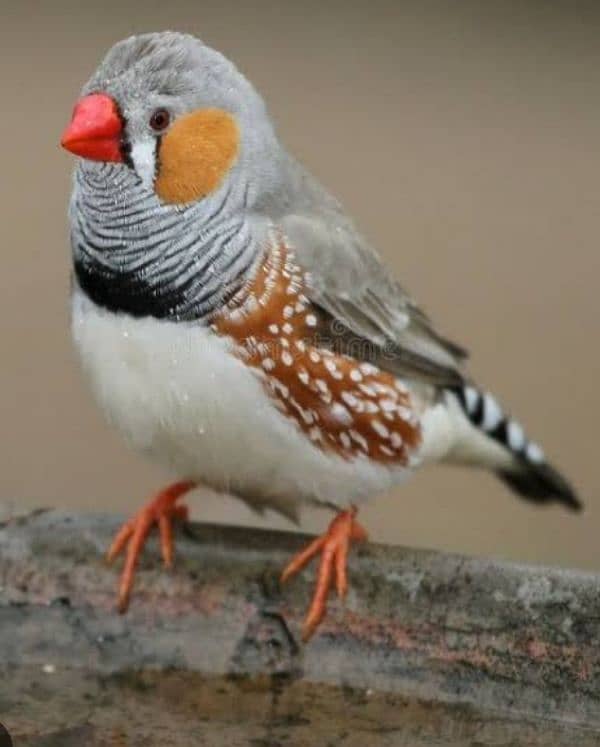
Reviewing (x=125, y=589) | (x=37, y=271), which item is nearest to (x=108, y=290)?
(x=125, y=589)

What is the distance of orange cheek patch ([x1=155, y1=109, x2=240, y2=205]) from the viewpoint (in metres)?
3.23

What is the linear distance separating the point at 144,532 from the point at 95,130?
738 mm

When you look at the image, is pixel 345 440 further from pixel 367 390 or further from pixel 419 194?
pixel 419 194

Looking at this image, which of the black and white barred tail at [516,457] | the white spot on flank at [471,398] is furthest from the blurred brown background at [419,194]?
the white spot on flank at [471,398]

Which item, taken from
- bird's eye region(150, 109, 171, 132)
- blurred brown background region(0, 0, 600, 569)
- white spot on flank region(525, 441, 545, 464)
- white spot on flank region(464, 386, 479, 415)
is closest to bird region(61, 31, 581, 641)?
bird's eye region(150, 109, 171, 132)

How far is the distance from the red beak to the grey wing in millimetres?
352

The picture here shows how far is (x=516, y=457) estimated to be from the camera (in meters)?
3.97

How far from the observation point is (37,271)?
6.16 m

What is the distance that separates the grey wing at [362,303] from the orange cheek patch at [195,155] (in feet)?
0.54

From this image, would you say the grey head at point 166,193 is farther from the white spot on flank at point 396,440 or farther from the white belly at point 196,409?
the white spot on flank at point 396,440

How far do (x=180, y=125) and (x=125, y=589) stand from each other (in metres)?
0.78

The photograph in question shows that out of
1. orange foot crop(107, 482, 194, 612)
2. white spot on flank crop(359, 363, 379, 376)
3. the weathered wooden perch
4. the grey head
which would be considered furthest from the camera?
white spot on flank crop(359, 363, 379, 376)

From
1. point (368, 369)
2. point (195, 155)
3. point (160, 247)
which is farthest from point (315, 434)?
point (195, 155)

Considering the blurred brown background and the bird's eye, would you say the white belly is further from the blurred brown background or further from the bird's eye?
the blurred brown background
